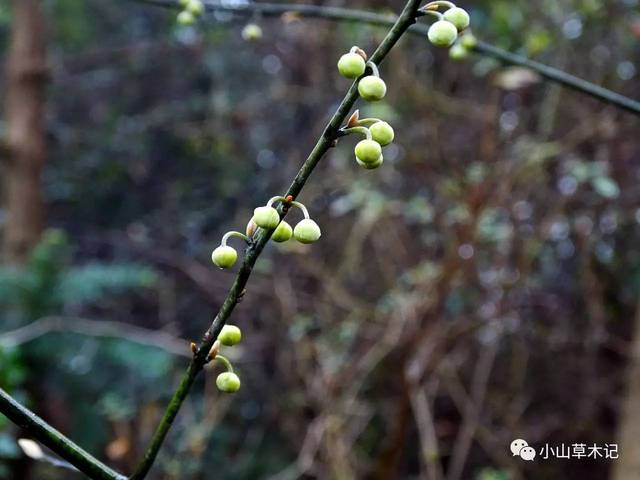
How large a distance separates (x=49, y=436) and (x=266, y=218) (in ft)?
0.64

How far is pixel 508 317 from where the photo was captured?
2514 mm

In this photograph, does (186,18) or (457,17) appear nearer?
(457,17)

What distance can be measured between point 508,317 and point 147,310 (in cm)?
216

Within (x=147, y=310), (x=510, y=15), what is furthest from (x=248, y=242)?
(x=147, y=310)

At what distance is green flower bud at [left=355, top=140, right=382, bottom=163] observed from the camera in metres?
0.43

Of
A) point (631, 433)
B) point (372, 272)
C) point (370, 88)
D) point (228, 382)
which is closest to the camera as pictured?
point (370, 88)

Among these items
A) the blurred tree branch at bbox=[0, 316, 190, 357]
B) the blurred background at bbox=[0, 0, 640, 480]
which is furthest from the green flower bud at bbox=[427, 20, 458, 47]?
the blurred tree branch at bbox=[0, 316, 190, 357]

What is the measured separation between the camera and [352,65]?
0.43 m

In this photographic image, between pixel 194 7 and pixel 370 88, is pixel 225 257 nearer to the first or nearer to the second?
pixel 370 88

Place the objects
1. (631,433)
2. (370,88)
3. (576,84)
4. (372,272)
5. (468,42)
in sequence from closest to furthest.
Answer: (370,88) < (576,84) < (468,42) < (631,433) < (372,272)

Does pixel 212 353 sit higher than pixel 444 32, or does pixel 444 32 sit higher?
pixel 444 32

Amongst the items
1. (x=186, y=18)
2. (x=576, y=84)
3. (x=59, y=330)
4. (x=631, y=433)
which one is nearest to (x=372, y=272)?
(x=631, y=433)

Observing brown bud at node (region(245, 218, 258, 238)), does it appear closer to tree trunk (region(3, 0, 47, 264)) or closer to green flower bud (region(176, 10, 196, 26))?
green flower bud (region(176, 10, 196, 26))

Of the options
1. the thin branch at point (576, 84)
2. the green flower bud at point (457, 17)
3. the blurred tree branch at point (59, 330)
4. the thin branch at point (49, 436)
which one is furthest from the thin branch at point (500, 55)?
the blurred tree branch at point (59, 330)
